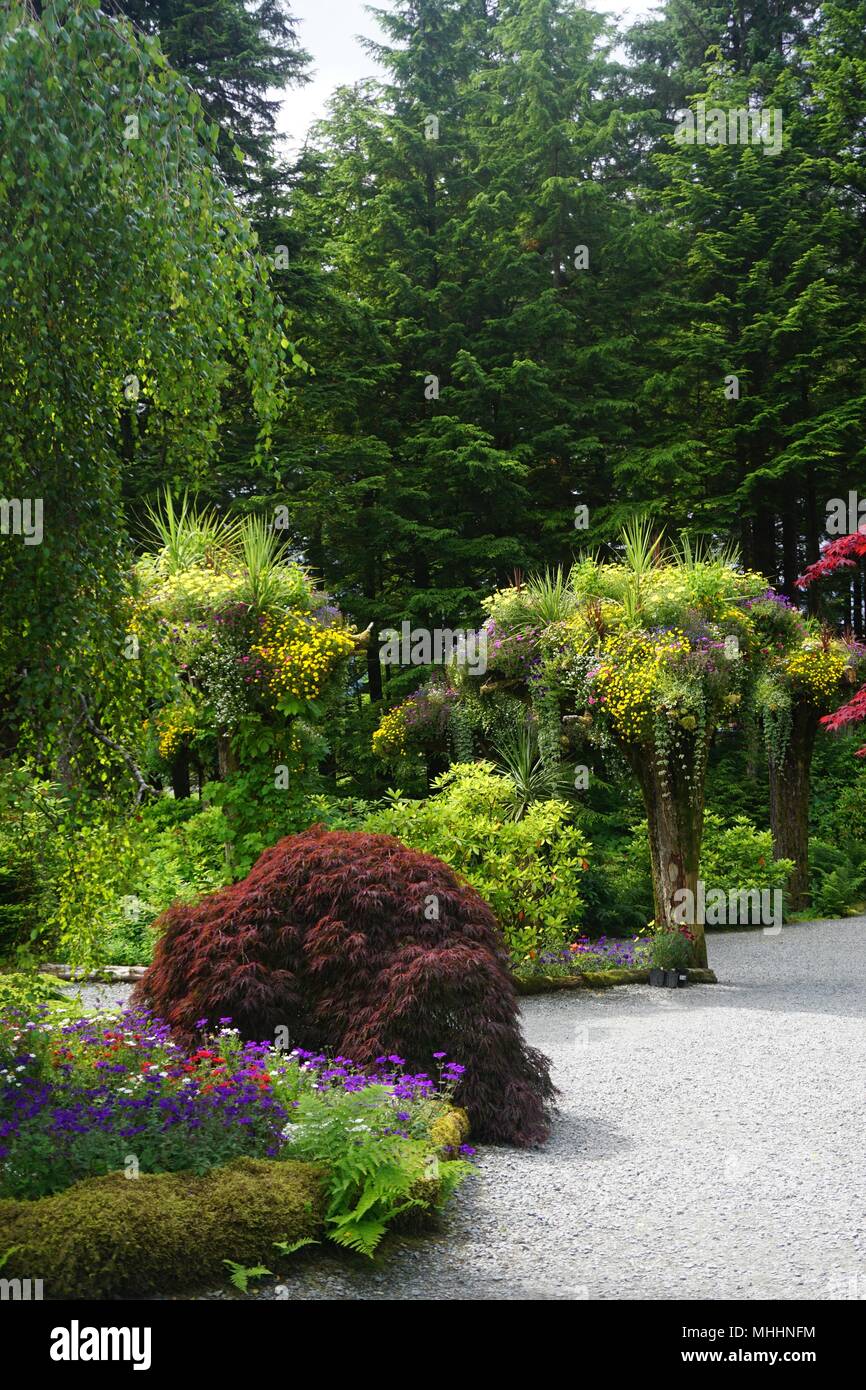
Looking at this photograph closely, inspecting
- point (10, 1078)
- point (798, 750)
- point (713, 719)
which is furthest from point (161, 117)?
point (798, 750)

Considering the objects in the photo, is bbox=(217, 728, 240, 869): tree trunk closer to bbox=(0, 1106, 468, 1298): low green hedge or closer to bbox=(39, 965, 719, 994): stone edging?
bbox=(39, 965, 719, 994): stone edging

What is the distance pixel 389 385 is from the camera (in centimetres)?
1917

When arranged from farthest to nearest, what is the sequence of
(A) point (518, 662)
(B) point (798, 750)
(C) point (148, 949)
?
(B) point (798, 750) < (A) point (518, 662) < (C) point (148, 949)

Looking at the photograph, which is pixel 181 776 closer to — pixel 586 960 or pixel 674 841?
pixel 586 960

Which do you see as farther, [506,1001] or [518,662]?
[518,662]

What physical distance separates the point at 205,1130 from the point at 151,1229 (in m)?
0.81

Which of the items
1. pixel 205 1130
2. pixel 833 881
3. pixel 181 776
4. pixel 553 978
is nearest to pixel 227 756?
pixel 553 978

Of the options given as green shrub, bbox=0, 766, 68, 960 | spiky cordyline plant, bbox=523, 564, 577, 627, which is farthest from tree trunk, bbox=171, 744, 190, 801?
green shrub, bbox=0, 766, 68, 960

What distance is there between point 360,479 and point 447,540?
6.07 feet

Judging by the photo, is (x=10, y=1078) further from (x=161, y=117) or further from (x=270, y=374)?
(x=161, y=117)

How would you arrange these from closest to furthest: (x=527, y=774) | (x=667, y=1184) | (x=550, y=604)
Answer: (x=667, y=1184) < (x=550, y=604) < (x=527, y=774)

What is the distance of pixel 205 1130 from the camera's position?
14.2 ft
